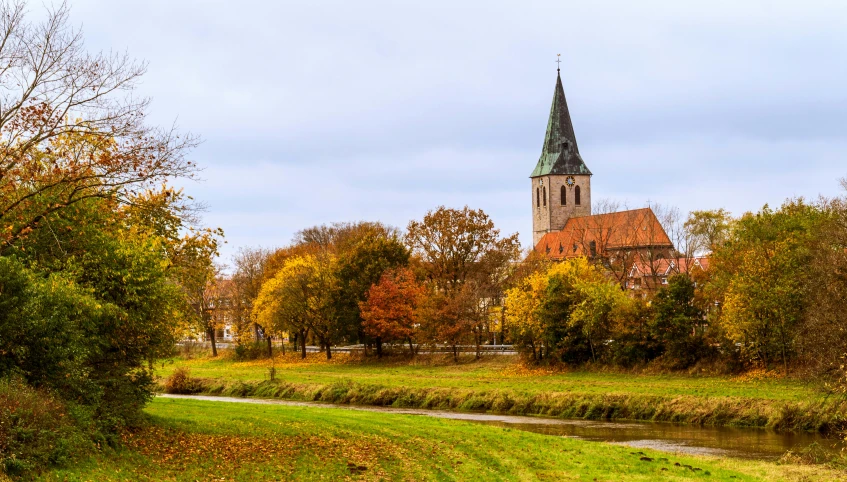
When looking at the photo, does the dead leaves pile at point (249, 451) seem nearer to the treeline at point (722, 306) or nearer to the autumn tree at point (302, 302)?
the treeline at point (722, 306)

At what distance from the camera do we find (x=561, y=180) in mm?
137000

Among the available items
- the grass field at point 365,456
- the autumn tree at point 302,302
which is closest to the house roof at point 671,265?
the autumn tree at point 302,302

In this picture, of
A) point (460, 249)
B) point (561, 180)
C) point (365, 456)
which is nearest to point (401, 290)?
point (460, 249)

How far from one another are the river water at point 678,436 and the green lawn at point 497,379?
9.08 ft

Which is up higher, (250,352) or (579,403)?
(250,352)

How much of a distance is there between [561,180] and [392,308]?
74.7 metres

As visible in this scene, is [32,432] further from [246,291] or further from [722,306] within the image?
[246,291]

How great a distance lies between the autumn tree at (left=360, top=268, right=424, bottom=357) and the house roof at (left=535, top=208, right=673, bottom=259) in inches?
801

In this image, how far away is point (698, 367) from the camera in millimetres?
49531

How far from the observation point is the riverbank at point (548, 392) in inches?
1436

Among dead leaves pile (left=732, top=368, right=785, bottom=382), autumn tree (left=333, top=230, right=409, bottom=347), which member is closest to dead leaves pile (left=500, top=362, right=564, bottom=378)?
dead leaves pile (left=732, top=368, right=785, bottom=382)

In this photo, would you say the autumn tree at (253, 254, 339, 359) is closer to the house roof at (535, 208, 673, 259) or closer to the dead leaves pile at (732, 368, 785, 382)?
the house roof at (535, 208, 673, 259)

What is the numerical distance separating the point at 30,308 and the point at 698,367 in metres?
40.2

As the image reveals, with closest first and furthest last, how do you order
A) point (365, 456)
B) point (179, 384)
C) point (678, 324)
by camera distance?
point (365, 456) < point (678, 324) < point (179, 384)
